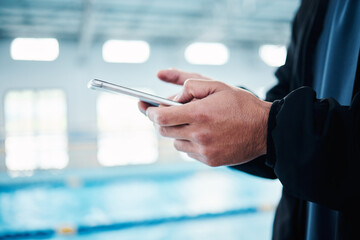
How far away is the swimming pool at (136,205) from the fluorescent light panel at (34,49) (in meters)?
4.46

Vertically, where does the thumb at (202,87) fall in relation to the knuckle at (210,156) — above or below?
above

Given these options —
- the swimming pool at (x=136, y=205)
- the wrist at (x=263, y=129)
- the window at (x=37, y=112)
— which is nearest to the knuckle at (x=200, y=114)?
the wrist at (x=263, y=129)

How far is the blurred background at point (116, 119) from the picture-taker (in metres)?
3.19

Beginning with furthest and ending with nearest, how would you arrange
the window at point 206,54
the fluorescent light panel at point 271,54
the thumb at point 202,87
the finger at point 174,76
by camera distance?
the fluorescent light panel at point 271,54 < the window at point 206,54 < the finger at point 174,76 < the thumb at point 202,87

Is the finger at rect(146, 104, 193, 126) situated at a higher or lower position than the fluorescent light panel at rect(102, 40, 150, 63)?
lower

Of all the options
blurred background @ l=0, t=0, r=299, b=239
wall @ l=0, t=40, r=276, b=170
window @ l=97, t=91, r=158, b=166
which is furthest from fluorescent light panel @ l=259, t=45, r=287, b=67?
window @ l=97, t=91, r=158, b=166

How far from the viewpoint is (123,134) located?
7637mm

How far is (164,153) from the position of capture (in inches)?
345

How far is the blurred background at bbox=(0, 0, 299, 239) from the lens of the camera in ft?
10.5

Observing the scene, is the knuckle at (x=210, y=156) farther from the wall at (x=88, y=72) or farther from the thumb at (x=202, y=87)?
the wall at (x=88, y=72)

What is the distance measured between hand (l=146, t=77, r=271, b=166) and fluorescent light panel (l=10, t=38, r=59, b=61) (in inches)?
354

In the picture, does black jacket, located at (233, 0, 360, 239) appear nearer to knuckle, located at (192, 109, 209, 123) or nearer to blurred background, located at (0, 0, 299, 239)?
knuckle, located at (192, 109, 209, 123)

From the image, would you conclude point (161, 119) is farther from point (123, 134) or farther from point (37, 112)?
point (37, 112)

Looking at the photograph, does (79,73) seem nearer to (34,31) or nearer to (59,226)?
(34,31)
